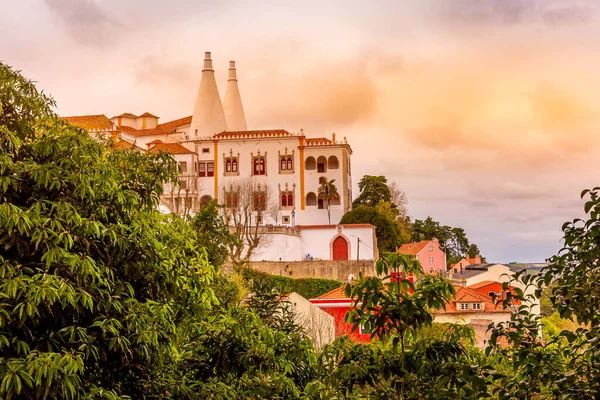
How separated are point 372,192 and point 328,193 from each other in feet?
18.0

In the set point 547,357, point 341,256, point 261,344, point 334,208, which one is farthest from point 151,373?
point 334,208

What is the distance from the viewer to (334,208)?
61.4 meters

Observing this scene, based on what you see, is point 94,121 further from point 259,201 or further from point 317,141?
point 317,141

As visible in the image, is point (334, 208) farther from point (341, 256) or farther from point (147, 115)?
point (147, 115)

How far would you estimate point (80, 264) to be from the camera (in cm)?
557

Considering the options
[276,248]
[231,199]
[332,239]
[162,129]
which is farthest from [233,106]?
[276,248]

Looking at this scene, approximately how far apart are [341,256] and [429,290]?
44.6 metres

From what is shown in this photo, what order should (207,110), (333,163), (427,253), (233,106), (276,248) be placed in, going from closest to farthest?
1. (276,248)
2. (427,253)
3. (333,163)
4. (207,110)
5. (233,106)

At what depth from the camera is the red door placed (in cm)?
4975

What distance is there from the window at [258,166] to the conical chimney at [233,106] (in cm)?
1062

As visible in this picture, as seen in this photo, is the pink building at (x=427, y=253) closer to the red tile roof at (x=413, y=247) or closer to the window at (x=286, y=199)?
the red tile roof at (x=413, y=247)

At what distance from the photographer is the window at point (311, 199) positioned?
203 feet

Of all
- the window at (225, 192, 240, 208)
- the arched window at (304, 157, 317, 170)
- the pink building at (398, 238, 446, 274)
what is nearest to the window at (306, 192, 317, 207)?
the arched window at (304, 157, 317, 170)

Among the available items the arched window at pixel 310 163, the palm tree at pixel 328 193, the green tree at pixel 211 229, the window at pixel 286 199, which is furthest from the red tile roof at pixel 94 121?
the green tree at pixel 211 229
